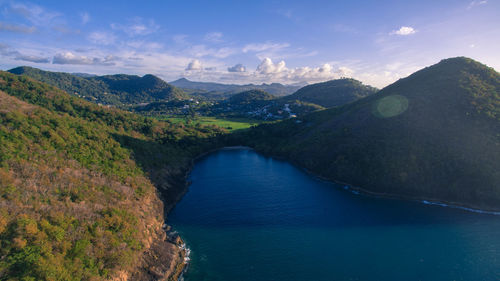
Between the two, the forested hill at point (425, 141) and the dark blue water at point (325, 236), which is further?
the forested hill at point (425, 141)

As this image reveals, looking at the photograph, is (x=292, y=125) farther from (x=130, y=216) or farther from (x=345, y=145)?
(x=130, y=216)

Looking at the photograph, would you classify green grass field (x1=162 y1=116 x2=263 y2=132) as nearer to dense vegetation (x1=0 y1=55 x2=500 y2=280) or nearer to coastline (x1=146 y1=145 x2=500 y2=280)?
dense vegetation (x1=0 y1=55 x2=500 y2=280)

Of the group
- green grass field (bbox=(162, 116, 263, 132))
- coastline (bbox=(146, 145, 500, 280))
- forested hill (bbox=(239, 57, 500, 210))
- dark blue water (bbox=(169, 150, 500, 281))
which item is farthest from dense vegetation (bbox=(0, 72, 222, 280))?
green grass field (bbox=(162, 116, 263, 132))

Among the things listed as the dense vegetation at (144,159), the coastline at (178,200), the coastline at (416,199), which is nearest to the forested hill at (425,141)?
the dense vegetation at (144,159)

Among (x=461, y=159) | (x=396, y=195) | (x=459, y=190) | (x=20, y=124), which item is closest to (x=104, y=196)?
(x=20, y=124)

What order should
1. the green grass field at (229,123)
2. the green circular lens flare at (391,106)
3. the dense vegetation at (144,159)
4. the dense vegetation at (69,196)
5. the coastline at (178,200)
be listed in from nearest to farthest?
the dense vegetation at (69,196) → the dense vegetation at (144,159) → the coastline at (178,200) → the green circular lens flare at (391,106) → the green grass field at (229,123)

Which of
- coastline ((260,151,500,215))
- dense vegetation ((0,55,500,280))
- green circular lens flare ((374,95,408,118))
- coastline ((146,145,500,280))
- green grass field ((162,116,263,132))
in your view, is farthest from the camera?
green grass field ((162,116,263,132))

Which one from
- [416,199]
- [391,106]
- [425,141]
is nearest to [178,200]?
[416,199]

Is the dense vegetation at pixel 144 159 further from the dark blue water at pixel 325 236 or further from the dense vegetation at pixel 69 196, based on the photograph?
the dark blue water at pixel 325 236
